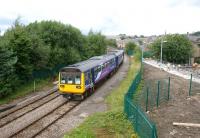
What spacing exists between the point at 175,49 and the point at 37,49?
4284 centimetres

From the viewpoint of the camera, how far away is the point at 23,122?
16.7 m

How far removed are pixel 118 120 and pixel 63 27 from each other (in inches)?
991

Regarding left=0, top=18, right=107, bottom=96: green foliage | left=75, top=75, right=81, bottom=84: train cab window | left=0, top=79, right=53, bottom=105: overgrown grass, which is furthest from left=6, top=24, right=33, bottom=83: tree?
left=75, top=75, right=81, bottom=84: train cab window

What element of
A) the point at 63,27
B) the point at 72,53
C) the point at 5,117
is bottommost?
the point at 5,117

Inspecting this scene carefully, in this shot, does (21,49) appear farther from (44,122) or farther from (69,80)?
(44,122)

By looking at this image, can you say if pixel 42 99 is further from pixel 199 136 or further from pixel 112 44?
pixel 112 44

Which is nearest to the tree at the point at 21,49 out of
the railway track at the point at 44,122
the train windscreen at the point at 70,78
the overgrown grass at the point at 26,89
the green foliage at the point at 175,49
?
the overgrown grass at the point at 26,89

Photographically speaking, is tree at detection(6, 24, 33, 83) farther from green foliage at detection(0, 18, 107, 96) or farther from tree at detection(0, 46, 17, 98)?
tree at detection(0, 46, 17, 98)

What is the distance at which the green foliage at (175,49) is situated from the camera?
2515 inches

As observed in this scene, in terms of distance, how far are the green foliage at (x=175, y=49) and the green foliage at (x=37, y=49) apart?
85.1 feet

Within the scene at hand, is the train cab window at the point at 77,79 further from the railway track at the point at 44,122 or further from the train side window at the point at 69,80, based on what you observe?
the railway track at the point at 44,122

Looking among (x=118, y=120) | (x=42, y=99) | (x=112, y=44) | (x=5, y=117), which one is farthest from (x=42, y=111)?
(x=112, y=44)

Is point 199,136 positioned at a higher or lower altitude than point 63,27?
lower

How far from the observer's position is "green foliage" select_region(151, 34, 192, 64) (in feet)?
210
